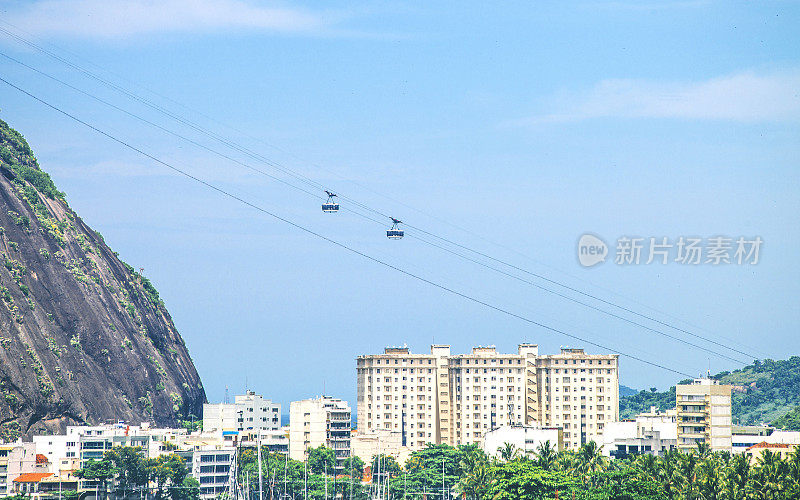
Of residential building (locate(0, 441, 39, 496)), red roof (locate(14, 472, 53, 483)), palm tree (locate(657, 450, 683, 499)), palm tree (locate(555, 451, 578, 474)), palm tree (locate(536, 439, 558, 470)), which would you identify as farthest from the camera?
residential building (locate(0, 441, 39, 496))

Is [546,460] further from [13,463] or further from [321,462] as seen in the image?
[13,463]

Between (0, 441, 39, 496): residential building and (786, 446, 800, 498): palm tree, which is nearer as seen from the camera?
(786, 446, 800, 498): palm tree

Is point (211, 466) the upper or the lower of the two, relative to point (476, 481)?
lower

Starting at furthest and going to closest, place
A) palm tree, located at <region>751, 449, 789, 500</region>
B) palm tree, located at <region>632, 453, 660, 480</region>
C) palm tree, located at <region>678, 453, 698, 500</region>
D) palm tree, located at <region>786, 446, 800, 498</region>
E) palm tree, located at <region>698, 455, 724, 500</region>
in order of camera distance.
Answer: palm tree, located at <region>632, 453, 660, 480</region>, palm tree, located at <region>678, 453, 698, 500</region>, palm tree, located at <region>698, 455, 724, 500</region>, palm tree, located at <region>751, 449, 789, 500</region>, palm tree, located at <region>786, 446, 800, 498</region>

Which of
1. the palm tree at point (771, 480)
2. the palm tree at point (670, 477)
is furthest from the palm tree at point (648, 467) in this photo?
the palm tree at point (771, 480)

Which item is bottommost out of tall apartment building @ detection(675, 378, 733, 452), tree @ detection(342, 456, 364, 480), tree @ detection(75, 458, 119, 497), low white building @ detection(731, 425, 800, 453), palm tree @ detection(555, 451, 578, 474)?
tree @ detection(342, 456, 364, 480)

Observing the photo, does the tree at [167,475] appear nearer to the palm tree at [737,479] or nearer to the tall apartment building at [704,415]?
the tall apartment building at [704,415]

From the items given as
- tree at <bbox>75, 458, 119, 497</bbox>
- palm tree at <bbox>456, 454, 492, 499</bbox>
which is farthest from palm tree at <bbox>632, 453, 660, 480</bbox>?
tree at <bbox>75, 458, 119, 497</bbox>

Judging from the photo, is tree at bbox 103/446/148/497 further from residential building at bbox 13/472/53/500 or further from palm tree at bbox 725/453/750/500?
palm tree at bbox 725/453/750/500

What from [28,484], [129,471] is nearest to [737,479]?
[129,471]

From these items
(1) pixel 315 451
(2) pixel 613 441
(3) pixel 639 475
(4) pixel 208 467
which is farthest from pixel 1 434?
(3) pixel 639 475
